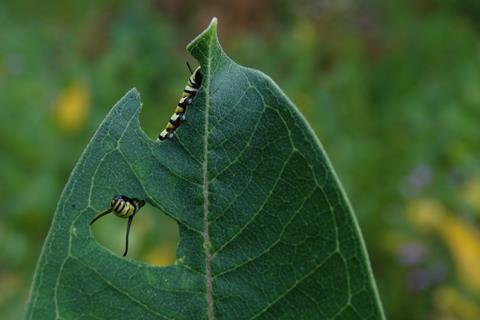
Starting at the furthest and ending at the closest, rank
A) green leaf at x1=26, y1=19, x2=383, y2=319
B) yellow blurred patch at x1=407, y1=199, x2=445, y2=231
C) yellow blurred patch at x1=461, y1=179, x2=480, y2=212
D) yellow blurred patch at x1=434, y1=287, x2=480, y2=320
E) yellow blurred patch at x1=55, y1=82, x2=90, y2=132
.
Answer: yellow blurred patch at x1=55, y1=82, x2=90, y2=132
yellow blurred patch at x1=407, y1=199, x2=445, y2=231
yellow blurred patch at x1=461, y1=179, x2=480, y2=212
yellow blurred patch at x1=434, y1=287, x2=480, y2=320
green leaf at x1=26, y1=19, x2=383, y2=319

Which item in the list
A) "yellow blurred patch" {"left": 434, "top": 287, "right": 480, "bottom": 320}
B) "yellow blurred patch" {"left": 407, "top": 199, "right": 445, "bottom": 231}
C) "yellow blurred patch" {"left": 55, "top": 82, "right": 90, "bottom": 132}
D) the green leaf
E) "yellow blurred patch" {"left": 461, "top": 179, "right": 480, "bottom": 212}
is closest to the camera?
the green leaf

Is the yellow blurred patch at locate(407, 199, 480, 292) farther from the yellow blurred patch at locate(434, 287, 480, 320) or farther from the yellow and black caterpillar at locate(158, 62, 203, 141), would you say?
the yellow and black caterpillar at locate(158, 62, 203, 141)

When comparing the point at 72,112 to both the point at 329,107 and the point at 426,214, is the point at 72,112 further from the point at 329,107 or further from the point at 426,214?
the point at 426,214

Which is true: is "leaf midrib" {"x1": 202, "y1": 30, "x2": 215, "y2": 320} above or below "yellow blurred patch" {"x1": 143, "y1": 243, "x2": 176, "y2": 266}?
below

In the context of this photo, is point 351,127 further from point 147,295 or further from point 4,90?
point 147,295

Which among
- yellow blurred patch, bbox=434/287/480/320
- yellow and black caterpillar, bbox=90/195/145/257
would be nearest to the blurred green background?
yellow blurred patch, bbox=434/287/480/320

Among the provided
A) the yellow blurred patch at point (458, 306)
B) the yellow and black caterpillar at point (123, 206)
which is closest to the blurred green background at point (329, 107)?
the yellow blurred patch at point (458, 306)

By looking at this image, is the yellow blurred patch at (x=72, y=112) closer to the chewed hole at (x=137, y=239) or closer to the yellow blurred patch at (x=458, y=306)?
the chewed hole at (x=137, y=239)
